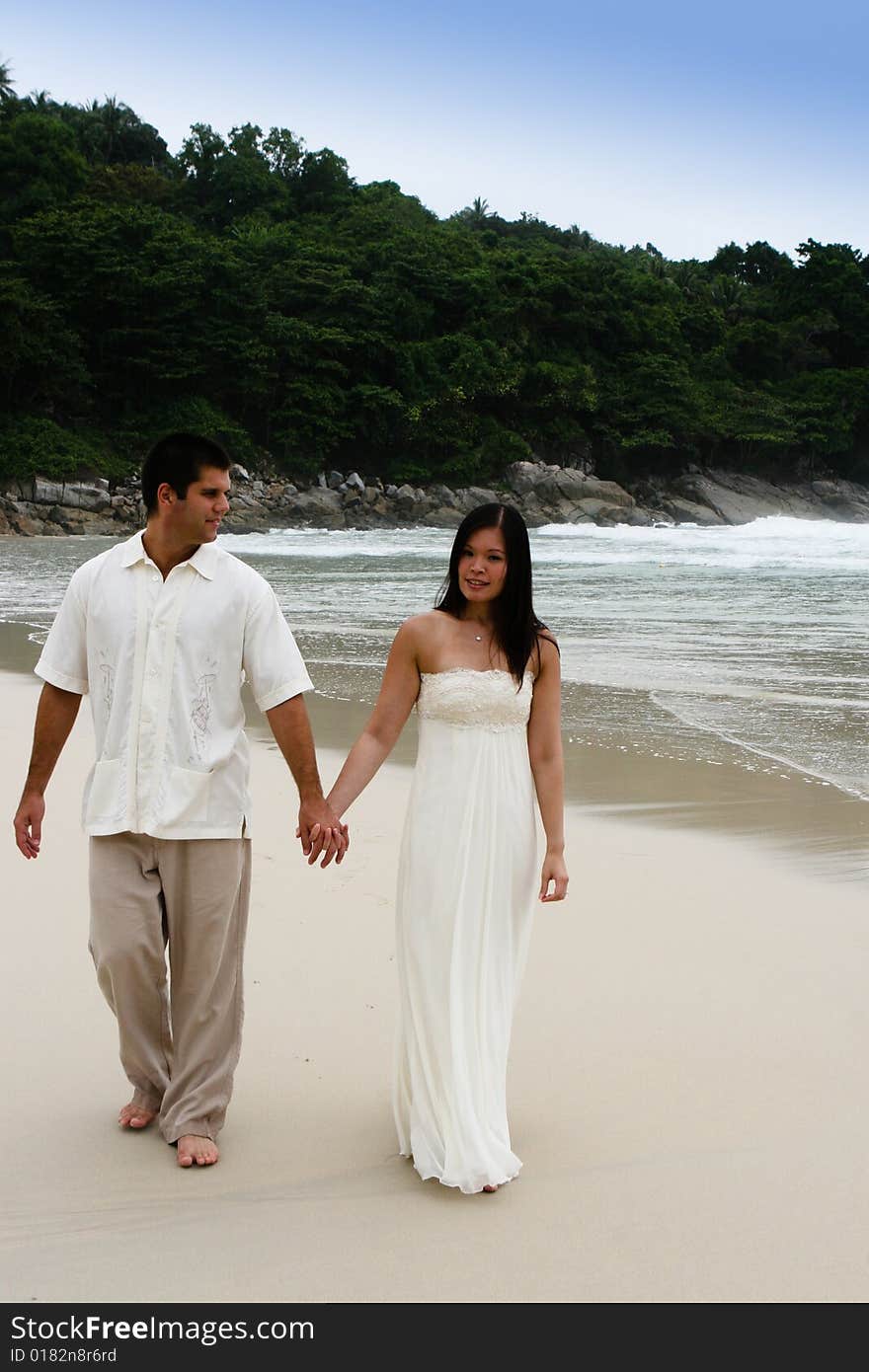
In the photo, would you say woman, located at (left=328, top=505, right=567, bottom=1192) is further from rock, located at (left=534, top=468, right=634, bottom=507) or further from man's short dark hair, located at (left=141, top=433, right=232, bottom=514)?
rock, located at (left=534, top=468, right=634, bottom=507)

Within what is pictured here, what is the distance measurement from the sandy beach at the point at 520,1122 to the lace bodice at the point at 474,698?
99cm

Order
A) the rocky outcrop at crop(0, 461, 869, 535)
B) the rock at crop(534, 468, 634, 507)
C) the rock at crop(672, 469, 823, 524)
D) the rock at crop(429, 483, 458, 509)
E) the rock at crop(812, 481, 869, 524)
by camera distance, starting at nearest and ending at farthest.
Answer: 1. the rocky outcrop at crop(0, 461, 869, 535)
2. the rock at crop(429, 483, 458, 509)
3. the rock at crop(534, 468, 634, 507)
4. the rock at crop(672, 469, 823, 524)
5. the rock at crop(812, 481, 869, 524)

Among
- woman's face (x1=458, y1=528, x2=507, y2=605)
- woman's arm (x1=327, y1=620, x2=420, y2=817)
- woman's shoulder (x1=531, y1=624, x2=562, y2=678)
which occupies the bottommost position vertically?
woman's arm (x1=327, y1=620, x2=420, y2=817)

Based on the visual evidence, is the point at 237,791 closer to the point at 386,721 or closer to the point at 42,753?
the point at 386,721

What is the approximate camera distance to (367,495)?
157 ft

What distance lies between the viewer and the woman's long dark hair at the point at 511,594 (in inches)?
117

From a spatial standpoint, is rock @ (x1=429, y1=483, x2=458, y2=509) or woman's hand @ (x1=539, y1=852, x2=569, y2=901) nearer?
woman's hand @ (x1=539, y1=852, x2=569, y2=901)

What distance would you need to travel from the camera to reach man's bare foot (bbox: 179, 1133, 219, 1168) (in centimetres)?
290

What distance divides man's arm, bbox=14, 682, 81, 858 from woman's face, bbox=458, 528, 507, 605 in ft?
3.14

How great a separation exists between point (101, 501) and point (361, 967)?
39.1 m

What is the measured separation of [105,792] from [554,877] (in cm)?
104

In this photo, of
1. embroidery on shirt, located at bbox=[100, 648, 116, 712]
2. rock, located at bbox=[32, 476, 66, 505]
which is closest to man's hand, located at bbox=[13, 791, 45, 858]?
embroidery on shirt, located at bbox=[100, 648, 116, 712]

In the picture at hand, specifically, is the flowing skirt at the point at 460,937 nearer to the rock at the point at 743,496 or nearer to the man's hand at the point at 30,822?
the man's hand at the point at 30,822

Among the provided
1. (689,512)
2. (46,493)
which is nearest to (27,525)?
(46,493)
